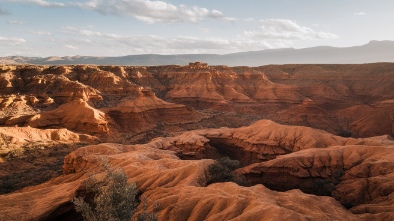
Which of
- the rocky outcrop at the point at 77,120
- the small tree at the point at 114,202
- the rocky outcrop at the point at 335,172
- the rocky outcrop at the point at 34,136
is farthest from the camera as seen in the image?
the rocky outcrop at the point at 77,120

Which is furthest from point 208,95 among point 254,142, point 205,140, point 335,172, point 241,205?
point 241,205

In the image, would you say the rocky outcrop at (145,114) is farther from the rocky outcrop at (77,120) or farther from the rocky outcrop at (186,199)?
the rocky outcrop at (186,199)

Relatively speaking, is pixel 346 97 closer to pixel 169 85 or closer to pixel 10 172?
pixel 169 85

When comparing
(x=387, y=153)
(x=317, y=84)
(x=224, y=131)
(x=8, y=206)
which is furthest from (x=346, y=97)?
(x=8, y=206)

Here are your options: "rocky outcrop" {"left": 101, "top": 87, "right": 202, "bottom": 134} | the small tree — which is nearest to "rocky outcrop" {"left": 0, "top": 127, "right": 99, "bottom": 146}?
"rocky outcrop" {"left": 101, "top": 87, "right": 202, "bottom": 134}

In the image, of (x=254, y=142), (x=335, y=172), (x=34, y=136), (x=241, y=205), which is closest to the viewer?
(x=241, y=205)

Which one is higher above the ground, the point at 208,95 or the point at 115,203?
the point at 115,203

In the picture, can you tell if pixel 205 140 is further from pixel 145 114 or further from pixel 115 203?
pixel 115 203

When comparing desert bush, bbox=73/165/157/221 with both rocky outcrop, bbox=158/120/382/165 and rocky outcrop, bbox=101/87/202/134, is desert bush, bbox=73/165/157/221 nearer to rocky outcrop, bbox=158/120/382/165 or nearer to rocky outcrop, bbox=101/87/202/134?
rocky outcrop, bbox=158/120/382/165

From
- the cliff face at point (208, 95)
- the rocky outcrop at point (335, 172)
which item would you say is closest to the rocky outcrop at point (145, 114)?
the cliff face at point (208, 95)
